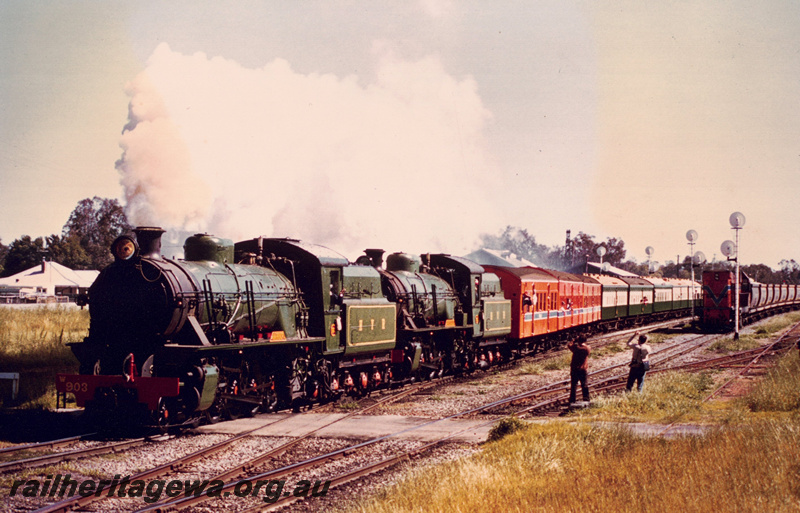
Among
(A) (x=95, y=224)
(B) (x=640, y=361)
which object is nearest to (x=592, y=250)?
(A) (x=95, y=224)

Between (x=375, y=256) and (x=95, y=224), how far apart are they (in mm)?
76793

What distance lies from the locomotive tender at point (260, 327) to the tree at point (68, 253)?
66019mm

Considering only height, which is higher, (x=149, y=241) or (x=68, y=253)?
(x=68, y=253)

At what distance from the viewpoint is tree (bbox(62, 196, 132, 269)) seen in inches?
3314

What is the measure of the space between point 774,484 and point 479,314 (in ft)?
53.8

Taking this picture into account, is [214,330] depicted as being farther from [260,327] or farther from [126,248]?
[126,248]

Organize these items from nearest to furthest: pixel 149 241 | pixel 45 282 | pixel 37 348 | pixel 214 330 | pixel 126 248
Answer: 1. pixel 126 248
2. pixel 214 330
3. pixel 149 241
4. pixel 37 348
5. pixel 45 282

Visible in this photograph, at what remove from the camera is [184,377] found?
41.0ft

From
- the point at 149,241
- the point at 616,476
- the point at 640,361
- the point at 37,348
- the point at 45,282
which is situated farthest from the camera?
the point at 45,282

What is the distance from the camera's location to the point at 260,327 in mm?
14555

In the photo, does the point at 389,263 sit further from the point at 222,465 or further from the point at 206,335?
the point at 222,465

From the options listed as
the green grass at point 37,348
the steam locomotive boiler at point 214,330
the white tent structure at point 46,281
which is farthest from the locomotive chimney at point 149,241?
the white tent structure at point 46,281

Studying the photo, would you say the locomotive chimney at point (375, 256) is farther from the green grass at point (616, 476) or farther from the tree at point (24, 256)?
the tree at point (24, 256)

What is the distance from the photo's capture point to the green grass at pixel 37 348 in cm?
1712
